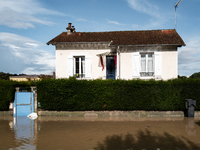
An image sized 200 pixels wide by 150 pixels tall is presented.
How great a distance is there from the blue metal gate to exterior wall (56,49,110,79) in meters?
3.39

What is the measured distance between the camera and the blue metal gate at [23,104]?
11684 mm

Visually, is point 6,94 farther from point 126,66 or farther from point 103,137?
point 126,66

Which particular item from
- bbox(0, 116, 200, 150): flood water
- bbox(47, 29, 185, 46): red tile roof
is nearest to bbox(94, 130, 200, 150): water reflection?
bbox(0, 116, 200, 150): flood water

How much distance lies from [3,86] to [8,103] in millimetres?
1214

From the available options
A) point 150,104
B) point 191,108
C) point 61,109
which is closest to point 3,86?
point 61,109

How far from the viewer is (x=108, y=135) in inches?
281

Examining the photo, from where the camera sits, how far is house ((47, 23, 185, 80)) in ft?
43.4

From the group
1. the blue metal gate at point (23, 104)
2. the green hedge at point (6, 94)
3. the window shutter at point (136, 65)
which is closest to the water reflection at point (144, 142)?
the window shutter at point (136, 65)

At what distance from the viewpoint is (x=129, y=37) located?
14523mm

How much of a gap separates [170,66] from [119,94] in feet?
16.0

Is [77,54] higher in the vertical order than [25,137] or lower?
higher

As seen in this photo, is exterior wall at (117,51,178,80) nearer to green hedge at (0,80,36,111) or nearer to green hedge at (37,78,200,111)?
green hedge at (37,78,200,111)

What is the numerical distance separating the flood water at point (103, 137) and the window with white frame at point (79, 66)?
5.90m

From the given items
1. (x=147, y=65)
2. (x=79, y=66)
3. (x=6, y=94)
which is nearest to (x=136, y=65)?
(x=147, y=65)
